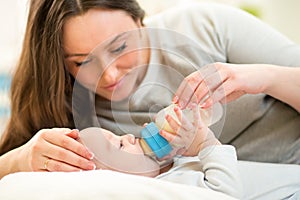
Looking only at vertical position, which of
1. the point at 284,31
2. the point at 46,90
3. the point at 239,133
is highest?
the point at 46,90

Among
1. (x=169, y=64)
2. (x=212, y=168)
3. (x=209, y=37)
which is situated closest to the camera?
(x=212, y=168)

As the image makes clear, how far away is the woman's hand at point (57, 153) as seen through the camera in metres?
0.87

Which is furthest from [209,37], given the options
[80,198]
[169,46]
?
[80,198]

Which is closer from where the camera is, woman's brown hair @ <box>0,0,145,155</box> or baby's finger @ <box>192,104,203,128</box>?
baby's finger @ <box>192,104,203,128</box>

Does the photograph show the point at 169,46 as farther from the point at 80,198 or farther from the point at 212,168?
the point at 80,198

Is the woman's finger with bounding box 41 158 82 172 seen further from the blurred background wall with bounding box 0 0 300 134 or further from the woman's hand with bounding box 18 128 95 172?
the blurred background wall with bounding box 0 0 300 134

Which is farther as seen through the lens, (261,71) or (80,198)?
(261,71)

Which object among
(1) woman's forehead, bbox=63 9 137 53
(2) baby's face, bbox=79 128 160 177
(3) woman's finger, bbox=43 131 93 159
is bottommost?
(2) baby's face, bbox=79 128 160 177

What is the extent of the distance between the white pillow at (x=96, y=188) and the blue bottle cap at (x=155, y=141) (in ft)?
0.50

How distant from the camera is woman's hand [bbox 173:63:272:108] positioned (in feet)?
2.88

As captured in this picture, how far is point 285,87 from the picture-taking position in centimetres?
108

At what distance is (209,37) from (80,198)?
0.69m

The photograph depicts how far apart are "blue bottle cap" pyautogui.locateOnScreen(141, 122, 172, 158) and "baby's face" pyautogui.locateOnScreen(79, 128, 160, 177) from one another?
2cm

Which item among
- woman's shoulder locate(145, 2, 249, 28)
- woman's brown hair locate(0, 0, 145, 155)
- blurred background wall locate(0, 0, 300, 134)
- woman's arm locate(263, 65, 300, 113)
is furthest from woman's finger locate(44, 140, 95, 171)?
blurred background wall locate(0, 0, 300, 134)
